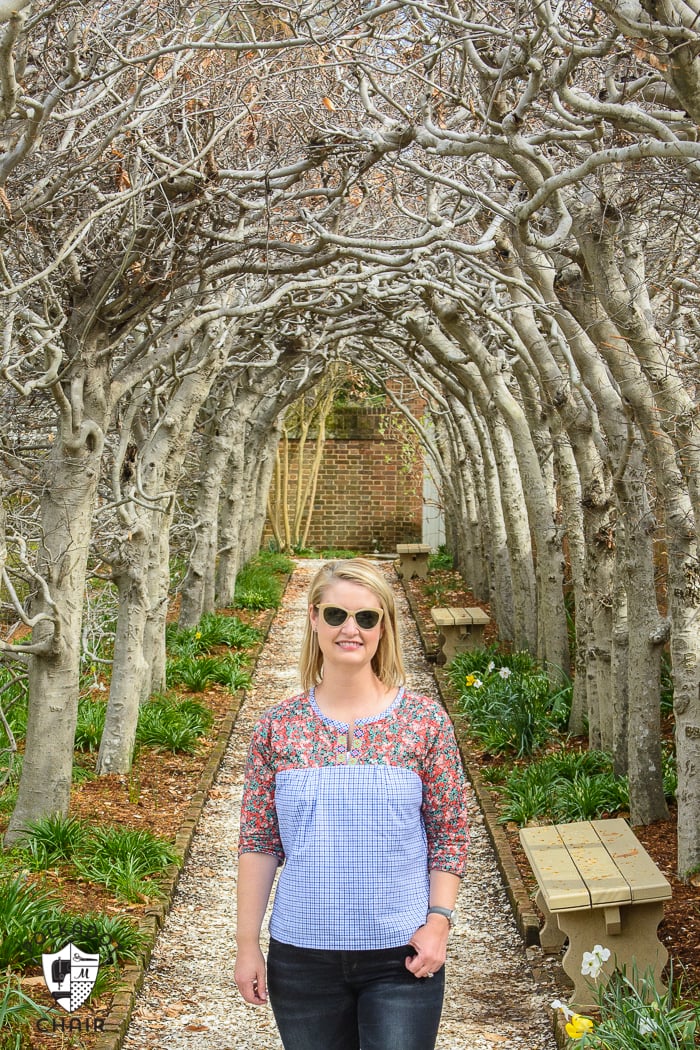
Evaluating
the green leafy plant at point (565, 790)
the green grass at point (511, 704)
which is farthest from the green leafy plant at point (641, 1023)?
the green grass at point (511, 704)

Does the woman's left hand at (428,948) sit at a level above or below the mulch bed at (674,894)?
above

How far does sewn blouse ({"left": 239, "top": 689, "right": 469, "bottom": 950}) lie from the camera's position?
2830mm

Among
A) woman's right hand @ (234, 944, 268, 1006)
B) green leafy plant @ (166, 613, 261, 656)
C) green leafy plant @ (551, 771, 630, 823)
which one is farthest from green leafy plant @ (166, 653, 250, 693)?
woman's right hand @ (234, 944, 268, 1006)

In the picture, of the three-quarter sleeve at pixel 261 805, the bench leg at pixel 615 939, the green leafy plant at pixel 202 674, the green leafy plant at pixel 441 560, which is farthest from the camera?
the green leafy plant at pixel 441 560

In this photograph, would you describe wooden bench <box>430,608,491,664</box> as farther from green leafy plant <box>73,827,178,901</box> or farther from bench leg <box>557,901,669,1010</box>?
bench leg <box>557,901,669,1010</box>

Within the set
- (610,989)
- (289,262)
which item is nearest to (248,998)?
(610,989)

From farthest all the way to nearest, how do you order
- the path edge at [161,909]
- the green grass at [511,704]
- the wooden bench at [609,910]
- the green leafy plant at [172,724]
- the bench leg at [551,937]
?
1. the green leafy plant at [172,724]
2. the green grass at [511,704]
3. the bench leg at [551,937]
4. the wooden bench at [609,910]
5. the path edge at [161,909]

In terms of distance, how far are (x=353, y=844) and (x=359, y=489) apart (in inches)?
959

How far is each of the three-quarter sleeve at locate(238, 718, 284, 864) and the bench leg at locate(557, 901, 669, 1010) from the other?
99.4 inches

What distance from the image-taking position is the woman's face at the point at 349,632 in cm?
302

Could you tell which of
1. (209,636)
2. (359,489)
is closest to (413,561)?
(359,489)

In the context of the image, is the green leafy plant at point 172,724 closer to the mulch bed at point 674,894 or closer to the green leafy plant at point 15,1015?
the mulch bed at point 674,894

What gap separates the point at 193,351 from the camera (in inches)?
416

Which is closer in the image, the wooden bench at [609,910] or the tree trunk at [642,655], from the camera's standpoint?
the wooden bench at [609,910]
